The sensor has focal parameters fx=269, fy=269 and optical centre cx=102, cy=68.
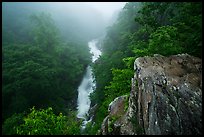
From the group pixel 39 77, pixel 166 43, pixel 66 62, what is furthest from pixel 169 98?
pixel 66 62

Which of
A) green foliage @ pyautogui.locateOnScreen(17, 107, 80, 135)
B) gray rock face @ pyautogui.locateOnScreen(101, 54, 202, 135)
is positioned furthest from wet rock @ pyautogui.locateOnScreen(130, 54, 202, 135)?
green foliage @ pyautogui.locateOnScreen(17, 107, 80, 135)

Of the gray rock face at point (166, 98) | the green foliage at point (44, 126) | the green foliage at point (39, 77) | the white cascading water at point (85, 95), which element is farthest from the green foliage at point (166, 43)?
the white cascading water at point (85, 95)

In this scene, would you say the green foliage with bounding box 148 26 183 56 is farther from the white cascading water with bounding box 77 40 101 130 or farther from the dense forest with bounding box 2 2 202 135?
the white cascading water with bounding box 77 40 101 130

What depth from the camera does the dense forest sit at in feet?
63.3

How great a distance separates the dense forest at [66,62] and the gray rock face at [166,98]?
2483 millimetres

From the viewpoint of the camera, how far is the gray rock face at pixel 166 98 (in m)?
12.4

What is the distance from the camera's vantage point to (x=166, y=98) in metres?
12.8

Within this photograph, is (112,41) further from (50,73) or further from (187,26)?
(187,26)

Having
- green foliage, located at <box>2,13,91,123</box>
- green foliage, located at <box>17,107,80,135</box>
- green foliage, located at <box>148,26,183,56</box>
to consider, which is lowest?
green foliage, located at <box>17,107,80,135</box>

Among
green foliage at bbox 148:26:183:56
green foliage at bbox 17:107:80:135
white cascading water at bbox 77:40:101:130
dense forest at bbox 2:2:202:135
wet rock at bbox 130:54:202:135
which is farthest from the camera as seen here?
white cascading water at bbox 77:40:101:130

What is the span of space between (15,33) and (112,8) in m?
72.5

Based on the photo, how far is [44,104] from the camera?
3694cm

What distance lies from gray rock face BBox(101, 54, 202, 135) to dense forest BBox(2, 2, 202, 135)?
2483 mm

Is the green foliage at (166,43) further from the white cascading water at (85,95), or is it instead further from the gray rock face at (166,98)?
the white cascading water at (85,95)
